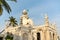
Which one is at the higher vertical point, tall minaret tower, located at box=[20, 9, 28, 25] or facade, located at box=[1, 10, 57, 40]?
tall minaret tower, located at box=[20, 9, 28, 25]

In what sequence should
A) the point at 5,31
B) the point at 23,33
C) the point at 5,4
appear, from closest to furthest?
1. the point at 5,4
2. the point at 23,33
3. the point at 5,31

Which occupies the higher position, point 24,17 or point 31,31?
point 24,17

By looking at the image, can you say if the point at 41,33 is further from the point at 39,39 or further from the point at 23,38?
the point at 23,38

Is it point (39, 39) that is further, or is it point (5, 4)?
point (39, 39)

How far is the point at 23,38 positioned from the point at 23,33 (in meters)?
0.99

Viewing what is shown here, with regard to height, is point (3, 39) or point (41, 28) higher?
point (41, 28)

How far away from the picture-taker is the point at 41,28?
34.0 metres

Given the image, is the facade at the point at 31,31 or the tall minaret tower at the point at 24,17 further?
the tall minaret tower at the point at 24,17

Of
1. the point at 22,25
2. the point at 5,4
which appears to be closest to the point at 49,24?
the point at 22,25

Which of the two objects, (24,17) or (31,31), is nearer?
(31,31)

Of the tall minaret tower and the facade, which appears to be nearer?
the facade

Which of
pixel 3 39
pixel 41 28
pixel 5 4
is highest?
pixel 5 4

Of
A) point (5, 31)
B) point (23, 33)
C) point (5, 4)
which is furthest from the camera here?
point (5, 31)

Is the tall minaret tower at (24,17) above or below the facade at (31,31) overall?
above
